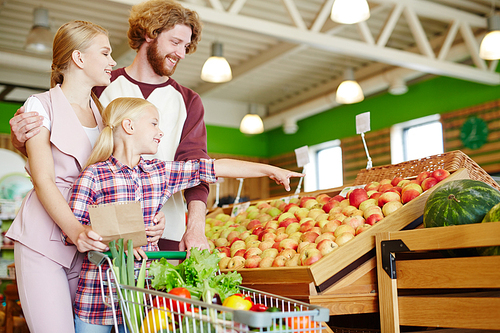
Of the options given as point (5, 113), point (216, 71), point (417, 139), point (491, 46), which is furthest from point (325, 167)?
point (5, 113)

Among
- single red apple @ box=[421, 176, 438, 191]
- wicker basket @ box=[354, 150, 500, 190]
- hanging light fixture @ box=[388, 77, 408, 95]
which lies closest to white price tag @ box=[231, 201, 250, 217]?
wicker basket @ box=[354, 150, 500, 190]

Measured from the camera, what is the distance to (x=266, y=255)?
2.24 metres

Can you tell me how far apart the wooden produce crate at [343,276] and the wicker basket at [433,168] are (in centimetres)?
43

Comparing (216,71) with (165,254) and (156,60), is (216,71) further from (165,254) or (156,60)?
(165,254)

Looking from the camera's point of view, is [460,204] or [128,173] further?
[460,204]

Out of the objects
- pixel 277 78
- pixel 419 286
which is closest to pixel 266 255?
pixel 419 286

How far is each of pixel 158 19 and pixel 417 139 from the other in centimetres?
766

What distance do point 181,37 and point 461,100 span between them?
7.11 meters

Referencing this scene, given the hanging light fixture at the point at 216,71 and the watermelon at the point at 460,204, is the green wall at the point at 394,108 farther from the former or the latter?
the watermelon at the point at 460,204

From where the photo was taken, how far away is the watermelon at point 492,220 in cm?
165

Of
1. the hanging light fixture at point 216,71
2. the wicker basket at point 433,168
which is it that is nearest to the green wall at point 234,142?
the hanging light fixture at point 216,71

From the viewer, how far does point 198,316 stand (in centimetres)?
113

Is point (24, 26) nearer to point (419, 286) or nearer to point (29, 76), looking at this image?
point (29, 76)

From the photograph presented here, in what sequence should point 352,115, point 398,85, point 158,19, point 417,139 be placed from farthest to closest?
1. point 352,115
2. point 417,139
3. point 398,85
4. point 158,19
